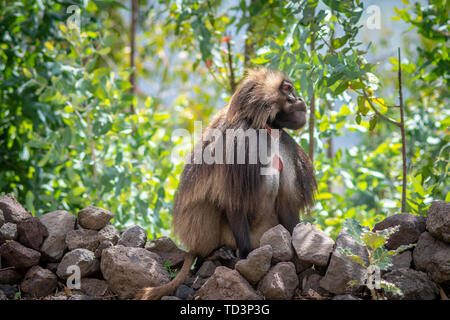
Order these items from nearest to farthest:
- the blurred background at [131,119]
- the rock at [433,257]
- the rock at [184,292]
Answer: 1. the rock at [433,257]
2. the rock at [184,292]
3. the blurred background at [131,119]

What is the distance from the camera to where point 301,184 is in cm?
380

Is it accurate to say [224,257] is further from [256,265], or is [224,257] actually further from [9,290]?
[9,290]

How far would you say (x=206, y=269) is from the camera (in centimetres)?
336

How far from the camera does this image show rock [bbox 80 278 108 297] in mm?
3057

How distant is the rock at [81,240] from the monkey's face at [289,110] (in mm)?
1609

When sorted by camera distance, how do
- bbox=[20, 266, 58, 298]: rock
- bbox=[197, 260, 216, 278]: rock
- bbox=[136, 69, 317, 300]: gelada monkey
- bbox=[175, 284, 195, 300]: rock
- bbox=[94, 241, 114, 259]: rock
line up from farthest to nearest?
bbox=[136, 69, 317, 300]: gelada monkey → bbox=[197, 260, 216, 278]: rock → bbox=[94, 241, 114, 259]: rock → bbox=[20, 266, 58, 298]: rock → bbox=[175, 284, 195, 300]: rock

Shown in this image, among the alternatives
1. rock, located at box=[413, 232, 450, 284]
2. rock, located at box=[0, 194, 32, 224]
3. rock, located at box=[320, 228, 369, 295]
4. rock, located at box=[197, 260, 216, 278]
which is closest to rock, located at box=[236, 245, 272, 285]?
rock, located at box=[320, 228, 369, 295]

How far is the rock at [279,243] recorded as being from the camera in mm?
2979

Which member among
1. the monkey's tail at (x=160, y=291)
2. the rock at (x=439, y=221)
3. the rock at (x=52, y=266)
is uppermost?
the rock at (x=439, y=221)

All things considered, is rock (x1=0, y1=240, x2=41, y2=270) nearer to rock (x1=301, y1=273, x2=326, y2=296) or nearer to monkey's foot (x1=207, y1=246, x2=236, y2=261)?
monkey's foot (x1=207, y1=246, x2=236, y2=261)

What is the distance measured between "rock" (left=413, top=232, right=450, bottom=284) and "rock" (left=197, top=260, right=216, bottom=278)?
135 centimetres

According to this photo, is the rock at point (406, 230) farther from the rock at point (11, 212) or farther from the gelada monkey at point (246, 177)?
the rock at point (11, 212)

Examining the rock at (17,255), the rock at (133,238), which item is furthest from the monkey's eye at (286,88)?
the rock at (17,255)
